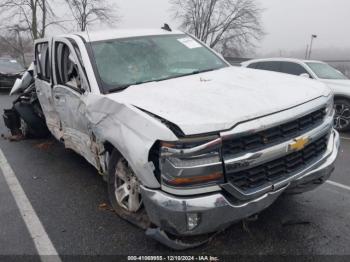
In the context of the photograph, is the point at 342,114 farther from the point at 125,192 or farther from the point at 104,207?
the point at 125,192

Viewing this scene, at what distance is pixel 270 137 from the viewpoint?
2934 millimetres

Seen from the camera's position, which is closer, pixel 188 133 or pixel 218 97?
pixel 188 133

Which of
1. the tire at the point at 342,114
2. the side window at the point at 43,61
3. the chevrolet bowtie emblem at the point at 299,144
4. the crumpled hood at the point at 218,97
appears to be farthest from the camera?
the tire at the point at 342,114

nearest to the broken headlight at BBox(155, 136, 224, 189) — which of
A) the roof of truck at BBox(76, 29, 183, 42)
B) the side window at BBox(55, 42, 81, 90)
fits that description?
the side window at BBox(55, 42, 81, 90)

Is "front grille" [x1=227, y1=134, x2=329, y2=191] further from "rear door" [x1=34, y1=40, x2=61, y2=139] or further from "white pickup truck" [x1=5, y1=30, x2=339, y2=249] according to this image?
"rear door" [x1=34, y1=40, x2=61, y2=139]

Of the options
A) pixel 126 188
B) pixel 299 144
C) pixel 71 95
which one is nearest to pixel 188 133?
pixel 299 144

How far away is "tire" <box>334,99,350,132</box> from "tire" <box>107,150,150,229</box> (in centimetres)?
625

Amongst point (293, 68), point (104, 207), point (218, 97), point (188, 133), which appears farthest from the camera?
point (293, 68)

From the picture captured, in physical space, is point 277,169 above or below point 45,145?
above

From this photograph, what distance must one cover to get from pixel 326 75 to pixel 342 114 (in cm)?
115

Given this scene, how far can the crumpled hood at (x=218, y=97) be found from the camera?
279 cm

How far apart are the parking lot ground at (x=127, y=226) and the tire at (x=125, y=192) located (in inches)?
7.1

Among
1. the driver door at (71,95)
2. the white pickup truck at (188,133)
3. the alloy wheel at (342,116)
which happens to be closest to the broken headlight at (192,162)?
the white pickup truck at (188,133)

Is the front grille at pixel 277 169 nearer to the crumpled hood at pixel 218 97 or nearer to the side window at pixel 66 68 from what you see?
the crumpled hood at pixel 218 97
